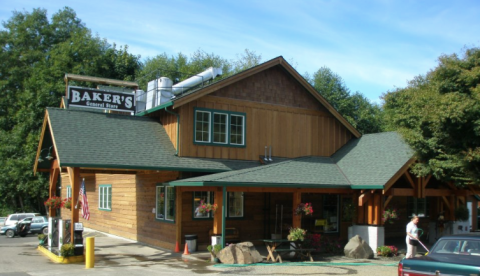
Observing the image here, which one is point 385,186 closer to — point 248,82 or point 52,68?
point 248,82

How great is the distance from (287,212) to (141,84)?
3103cm

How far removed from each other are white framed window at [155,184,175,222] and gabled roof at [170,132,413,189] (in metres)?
1.91

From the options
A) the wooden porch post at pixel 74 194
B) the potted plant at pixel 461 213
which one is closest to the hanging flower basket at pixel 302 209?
the wooden porch post at pixel 74 194

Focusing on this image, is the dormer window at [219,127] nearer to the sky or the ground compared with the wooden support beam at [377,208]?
nearer to the sky

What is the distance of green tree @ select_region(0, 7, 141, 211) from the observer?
3728cm

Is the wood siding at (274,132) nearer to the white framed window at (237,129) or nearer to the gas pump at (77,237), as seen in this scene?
the white framed window at (237,129)

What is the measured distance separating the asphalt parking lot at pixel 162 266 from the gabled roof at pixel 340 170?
252 centimetres

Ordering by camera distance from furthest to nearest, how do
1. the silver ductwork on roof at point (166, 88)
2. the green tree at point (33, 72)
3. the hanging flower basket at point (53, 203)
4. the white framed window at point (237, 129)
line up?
the green tree at point (33, 72), the silver ductwork on roof at point (166, 88), the white framed window at point (237, 129), the hanging flower basket at point (53, 203)

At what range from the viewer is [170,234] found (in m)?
17.7

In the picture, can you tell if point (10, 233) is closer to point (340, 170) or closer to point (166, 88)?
point (166, 88)

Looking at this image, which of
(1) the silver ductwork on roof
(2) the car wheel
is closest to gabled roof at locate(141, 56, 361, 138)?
(1) the silver ductwork on roof

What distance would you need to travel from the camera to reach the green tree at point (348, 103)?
135 feet

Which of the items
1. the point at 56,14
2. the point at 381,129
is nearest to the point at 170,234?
the point at 381,129

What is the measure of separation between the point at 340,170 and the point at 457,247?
9.72 meters
